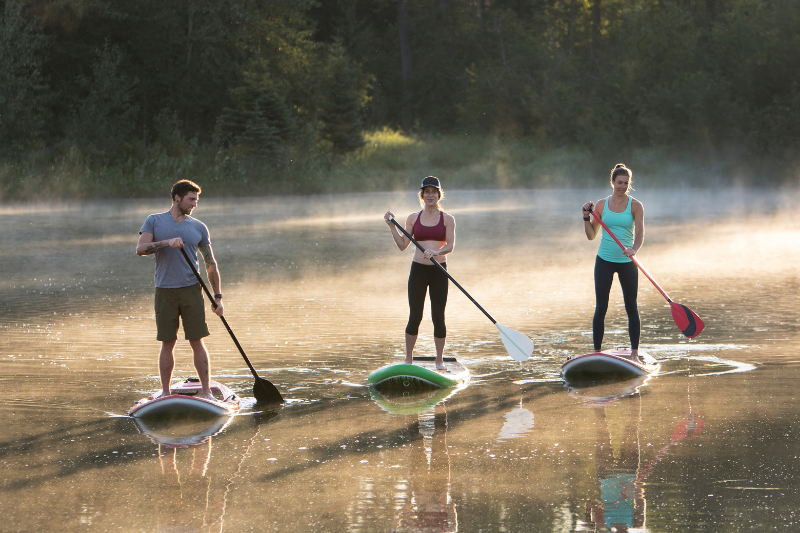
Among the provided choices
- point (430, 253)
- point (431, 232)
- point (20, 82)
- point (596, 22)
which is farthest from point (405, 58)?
point (430, 253)

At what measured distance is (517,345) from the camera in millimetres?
8578

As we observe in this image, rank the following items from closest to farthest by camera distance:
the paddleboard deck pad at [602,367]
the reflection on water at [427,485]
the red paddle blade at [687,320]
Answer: the reflection on water at [427,485]
the paddleboard deck pad at [602,367]
the red paddle blade at [687,320]

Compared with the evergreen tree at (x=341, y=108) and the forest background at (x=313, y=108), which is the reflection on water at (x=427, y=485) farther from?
the evergreen tree at (x=341, y=108)

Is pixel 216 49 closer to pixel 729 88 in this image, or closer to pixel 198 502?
pixel 729 88

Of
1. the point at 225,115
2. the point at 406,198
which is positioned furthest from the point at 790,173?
the point at 225,115

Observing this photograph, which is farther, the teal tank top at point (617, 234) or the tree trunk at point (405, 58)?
the tree trunk at point (405, 58)

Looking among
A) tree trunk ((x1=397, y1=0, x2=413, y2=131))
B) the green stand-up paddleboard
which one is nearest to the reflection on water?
the green stand-up paddleboard

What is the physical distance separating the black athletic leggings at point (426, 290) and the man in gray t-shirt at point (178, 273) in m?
1.71

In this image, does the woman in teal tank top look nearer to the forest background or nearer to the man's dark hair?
the man's dark hair

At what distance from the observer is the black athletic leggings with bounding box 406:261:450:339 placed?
Result: 27.1ft

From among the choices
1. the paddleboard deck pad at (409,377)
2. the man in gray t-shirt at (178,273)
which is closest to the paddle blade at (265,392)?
the man in gray t-shirt at (178,273)

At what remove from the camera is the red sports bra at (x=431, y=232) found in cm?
818

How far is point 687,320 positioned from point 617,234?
1077 mm

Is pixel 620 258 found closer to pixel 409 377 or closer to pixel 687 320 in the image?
pixel 687 320
